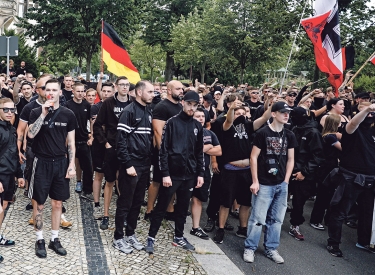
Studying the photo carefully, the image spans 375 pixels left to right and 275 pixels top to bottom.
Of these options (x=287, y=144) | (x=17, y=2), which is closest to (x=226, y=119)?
(x=287, y=144)

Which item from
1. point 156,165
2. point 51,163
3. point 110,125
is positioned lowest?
point 156,165

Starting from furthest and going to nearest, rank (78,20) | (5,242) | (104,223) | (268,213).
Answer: (78,20) → (104,223) → (268,213) → (5,242)

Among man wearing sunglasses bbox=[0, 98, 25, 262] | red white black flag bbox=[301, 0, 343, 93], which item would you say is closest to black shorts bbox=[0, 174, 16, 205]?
man wearing sunglasses bbox=[0, 98, 25, 262]

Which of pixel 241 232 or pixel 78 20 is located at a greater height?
pixel 78 20

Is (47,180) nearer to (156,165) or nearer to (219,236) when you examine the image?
(156,165)

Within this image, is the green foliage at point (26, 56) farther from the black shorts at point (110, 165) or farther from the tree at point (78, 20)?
the black shorts at point (110, 165)

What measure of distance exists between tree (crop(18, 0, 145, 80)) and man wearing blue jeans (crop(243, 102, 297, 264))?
18.4 meters

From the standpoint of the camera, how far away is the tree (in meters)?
21.8

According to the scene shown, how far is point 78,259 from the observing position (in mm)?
4793

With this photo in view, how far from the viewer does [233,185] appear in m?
5.93

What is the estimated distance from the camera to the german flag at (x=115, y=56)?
25.2 feet

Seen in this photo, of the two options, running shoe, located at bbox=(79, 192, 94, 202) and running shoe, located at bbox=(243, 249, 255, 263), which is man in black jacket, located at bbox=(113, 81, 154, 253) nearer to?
running shoe, located at bbox=(243, 249, 255, 263)

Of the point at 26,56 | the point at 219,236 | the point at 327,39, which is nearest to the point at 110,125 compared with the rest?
the point at 219,236

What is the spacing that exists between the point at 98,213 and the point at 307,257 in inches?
126
